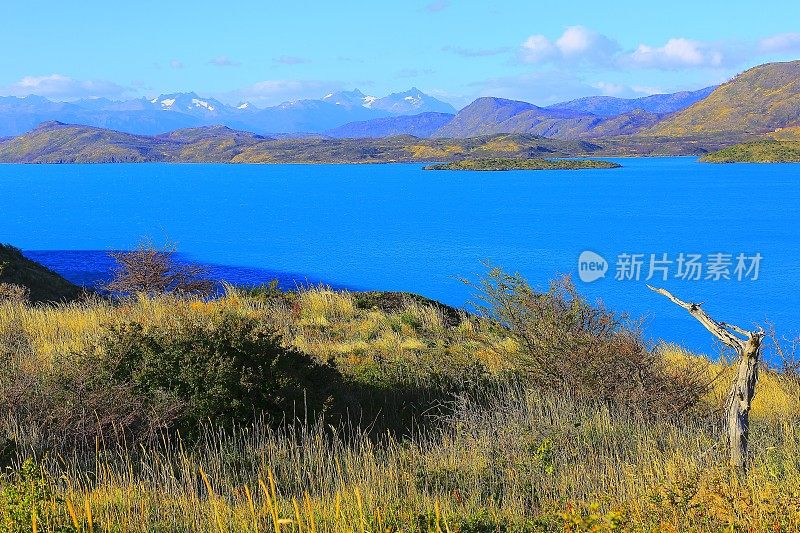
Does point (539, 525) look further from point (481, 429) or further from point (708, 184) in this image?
point (708, 184)

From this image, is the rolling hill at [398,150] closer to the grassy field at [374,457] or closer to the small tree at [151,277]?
the small tree at [151,277]

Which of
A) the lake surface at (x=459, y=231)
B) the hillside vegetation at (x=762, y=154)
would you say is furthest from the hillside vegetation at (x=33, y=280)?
the hillside vegetation at (x=762, y=154)

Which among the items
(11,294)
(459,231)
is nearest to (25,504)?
(11,294)

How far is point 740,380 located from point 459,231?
45.3m

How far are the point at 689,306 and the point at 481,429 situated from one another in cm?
201

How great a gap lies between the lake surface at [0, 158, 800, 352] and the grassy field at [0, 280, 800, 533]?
240 inches

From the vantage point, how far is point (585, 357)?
7039 millimetres

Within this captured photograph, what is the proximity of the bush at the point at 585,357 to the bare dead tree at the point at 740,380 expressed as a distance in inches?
92.4

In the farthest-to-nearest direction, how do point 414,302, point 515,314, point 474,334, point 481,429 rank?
point 414,302 < point 474,334 < point 515,314 < point 481,429

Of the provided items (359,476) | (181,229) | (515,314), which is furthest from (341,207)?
(359,476)

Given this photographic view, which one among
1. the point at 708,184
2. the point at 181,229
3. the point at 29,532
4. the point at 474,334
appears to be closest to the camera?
the point at 29,532

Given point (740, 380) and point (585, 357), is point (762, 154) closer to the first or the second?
point (585, 357)

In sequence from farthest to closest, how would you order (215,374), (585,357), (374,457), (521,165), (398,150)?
(398,150)
(521,165)
(585,357)
(215,374)
(374,457)

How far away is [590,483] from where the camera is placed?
4152 millimetres
